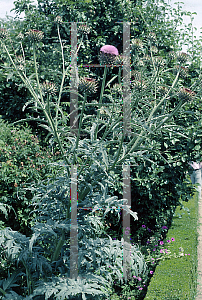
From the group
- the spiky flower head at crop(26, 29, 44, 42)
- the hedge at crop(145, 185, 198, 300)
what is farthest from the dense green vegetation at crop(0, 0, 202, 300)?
the hedge at crop(145, 185, 198, 300)

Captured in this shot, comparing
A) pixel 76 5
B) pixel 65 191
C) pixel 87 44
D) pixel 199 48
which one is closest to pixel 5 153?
pixel 65 191

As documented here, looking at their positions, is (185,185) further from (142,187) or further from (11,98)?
(11,98)

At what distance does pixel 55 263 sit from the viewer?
2695 mm

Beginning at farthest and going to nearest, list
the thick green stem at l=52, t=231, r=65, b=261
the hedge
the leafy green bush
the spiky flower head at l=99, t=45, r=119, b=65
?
the leafy green bush → the hedge → the thick green stem at l=52, t=231, r=65, b=261 → the spiky flower head at l=99, t=45, r=119, b=65

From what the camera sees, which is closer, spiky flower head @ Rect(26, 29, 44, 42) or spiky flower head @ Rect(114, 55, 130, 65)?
spiky flower head @ Rect(114, 55, 130, 65)

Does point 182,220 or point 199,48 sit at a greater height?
point 199,48

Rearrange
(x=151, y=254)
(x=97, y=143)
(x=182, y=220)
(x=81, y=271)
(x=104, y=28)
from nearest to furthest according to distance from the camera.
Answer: (x=97, y=143) < (x=81, y=271) < (x=151, y=254) < (x=104, y=28) < (x=182, y=220)

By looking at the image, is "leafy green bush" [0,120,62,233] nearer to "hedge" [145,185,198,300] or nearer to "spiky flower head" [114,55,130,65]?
"spiky flower head" [114,55,130,65]

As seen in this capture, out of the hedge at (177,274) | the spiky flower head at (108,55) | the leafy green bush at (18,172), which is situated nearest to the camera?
the spiky flower head at (108,55)

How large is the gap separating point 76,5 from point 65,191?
3.65m

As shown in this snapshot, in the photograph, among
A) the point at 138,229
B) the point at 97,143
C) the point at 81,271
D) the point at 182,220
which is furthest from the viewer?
the point at 182,220

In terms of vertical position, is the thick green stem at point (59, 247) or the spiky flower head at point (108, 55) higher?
the spiky flower head at point (108, 55)

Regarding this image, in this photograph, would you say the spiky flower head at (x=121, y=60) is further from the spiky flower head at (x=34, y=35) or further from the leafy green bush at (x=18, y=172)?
the leafy green bush at (x=18, y=172)

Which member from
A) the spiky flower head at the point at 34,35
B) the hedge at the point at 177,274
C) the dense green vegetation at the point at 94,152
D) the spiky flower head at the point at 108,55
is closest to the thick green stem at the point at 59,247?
the dense green vegetation at the point at 94,152
